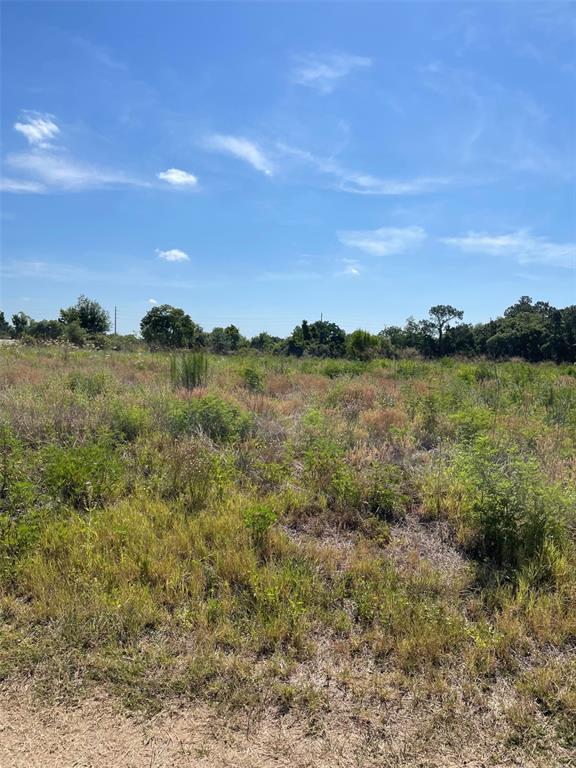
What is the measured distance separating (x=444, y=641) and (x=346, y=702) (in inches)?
26.8

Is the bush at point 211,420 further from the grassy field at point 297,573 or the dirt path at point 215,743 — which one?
the dirt path at point 215,743

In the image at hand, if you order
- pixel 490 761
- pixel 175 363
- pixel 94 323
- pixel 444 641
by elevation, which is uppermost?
pixel 94 323

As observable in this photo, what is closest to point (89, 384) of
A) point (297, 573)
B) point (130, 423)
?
point (130, 423)

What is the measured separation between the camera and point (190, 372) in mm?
8766

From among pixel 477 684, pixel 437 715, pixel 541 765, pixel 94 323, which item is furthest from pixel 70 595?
pixel 94 323

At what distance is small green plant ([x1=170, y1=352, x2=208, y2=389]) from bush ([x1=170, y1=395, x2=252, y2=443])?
8.33ft

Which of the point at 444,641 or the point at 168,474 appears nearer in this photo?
the point at 444,641

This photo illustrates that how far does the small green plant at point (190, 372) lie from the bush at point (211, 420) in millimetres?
2540

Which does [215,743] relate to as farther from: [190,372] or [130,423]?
[190,372]

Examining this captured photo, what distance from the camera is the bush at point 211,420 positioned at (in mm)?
5812

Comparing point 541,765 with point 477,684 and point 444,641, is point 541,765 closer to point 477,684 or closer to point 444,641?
point 477,684

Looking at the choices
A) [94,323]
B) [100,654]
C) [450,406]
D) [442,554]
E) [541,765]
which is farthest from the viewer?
[94,323]

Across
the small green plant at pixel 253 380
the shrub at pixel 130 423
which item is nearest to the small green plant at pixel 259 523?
the shrub at pixel 130 423

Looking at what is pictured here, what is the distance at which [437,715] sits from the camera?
2.11m
